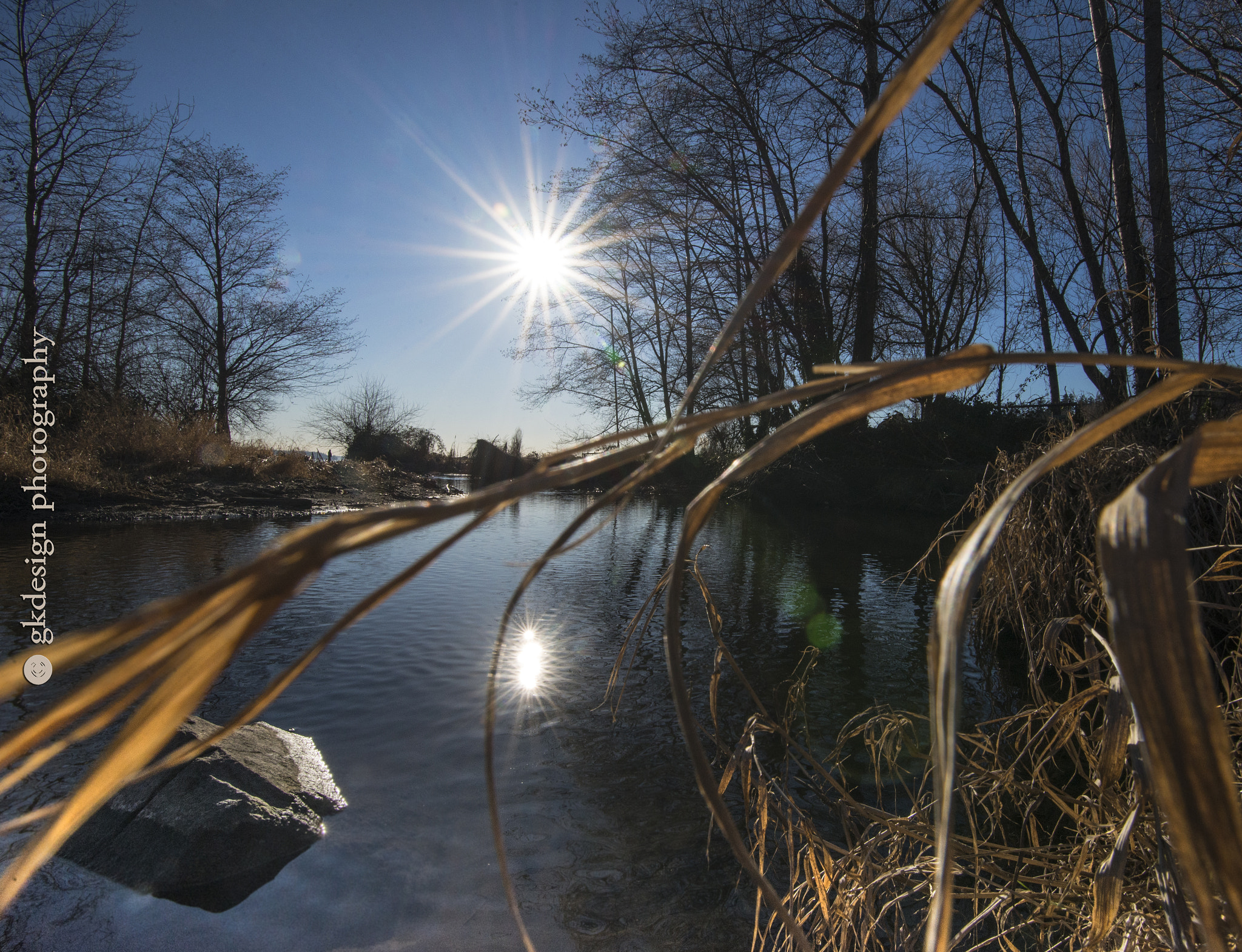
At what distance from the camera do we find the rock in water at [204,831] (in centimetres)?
222

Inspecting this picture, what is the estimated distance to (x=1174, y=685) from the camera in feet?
0.75

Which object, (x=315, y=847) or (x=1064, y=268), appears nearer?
(x=315, y=847)

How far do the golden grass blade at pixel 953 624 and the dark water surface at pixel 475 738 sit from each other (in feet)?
0.88

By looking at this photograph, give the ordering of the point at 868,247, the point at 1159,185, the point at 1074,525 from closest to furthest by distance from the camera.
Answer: the point at 1074,525 < the point at 1159,185 < the point at 868,247

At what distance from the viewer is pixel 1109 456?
326cm

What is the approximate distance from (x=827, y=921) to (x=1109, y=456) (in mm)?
2972

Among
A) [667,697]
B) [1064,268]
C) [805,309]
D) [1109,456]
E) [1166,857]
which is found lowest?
[667,697]

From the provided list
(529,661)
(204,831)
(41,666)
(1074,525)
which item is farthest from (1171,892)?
(529,661)

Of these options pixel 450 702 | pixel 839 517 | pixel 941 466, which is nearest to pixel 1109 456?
pixel 450 702

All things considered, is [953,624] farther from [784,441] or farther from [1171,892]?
[1171,892]

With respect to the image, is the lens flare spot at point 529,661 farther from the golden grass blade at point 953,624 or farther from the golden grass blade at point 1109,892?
the golden grass blade at point 953,624

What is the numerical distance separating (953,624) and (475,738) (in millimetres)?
3525

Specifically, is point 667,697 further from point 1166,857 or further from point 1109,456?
point 1166,857

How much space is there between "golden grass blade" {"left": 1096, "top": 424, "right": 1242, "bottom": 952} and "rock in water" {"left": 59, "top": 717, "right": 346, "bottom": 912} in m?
2.62
